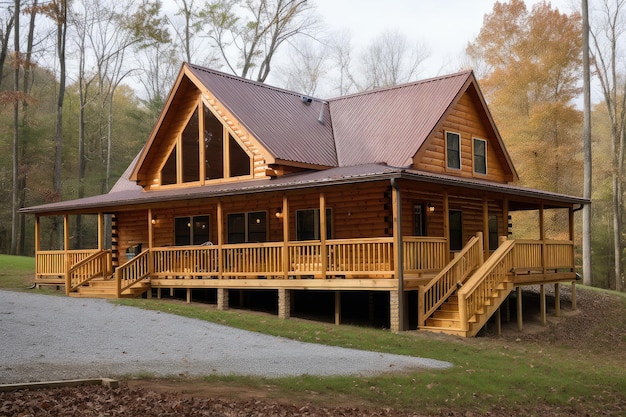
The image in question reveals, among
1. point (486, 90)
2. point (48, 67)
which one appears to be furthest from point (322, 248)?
point (48, 67)

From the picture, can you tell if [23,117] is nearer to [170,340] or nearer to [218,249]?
[218,249]

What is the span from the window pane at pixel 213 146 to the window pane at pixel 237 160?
45cm

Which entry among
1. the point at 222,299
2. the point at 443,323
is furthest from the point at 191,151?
the point at 443,323

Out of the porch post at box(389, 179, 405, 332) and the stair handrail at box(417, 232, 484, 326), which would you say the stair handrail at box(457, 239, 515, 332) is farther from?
the porch post at box(389, 179, 405, 332)

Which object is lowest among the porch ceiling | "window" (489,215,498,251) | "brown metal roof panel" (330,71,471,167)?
"window" (489,215,498,251)

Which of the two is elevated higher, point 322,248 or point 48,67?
point 48,67

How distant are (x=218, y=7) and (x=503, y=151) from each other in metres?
25.3

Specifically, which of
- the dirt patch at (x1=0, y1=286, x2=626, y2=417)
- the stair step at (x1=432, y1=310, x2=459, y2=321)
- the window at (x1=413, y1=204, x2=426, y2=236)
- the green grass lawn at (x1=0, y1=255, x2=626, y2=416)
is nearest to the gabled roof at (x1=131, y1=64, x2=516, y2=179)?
the window at (x1=413, y1=204, x2=426, y2=236)

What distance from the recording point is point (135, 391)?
37.2 ft

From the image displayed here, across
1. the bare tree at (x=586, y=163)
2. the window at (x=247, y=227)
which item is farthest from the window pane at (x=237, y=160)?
the bare tree at (x=586, y=163)

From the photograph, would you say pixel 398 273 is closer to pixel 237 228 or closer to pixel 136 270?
pixel 237 228

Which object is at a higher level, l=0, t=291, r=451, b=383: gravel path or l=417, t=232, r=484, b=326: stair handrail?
l=417, t=232, r=484, b=326: stair handrail

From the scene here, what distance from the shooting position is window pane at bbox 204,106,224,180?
25966 mm

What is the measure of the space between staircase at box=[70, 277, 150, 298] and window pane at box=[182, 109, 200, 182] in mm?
3969
